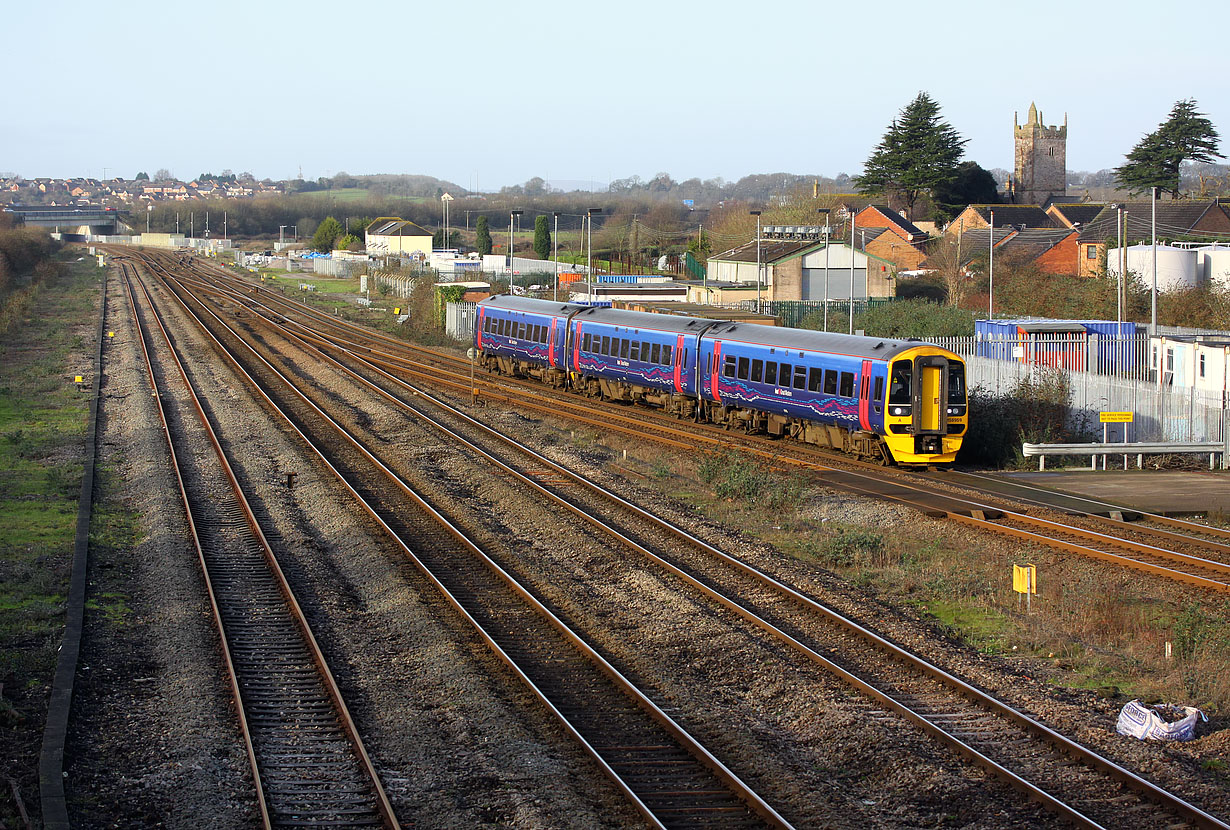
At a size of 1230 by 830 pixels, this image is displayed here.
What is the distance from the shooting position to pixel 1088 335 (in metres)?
34.8

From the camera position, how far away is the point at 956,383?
2356 cm

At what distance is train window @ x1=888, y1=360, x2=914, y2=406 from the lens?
909 inches

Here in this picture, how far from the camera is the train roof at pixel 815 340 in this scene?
77.8 feet

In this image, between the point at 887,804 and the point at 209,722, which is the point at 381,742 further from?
the point at 887,804

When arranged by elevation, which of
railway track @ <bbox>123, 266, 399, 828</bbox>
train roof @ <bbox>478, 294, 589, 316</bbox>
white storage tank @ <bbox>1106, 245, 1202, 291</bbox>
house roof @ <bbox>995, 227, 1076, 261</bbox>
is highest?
house roof @ <bbox>995, 227, 1076, 261</bbox>

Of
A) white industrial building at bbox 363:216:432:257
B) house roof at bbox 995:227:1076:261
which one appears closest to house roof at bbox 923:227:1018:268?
house roof at bbox 995:227:1076:261

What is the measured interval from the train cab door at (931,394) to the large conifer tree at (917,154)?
7584cm

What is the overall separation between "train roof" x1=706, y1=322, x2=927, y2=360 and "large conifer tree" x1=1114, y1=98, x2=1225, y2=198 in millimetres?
68224

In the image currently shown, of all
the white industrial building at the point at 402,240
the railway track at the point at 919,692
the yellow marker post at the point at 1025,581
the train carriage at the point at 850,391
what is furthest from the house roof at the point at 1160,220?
the white industrial building at the point at 402,240

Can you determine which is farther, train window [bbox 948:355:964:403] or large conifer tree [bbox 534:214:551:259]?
large conifer tree [bbox 534:214:551:259]

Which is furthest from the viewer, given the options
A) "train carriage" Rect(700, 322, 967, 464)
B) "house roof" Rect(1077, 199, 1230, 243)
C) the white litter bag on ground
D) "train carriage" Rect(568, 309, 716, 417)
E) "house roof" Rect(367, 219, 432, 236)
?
"house roof" Rect(367, 219, 432, 236)

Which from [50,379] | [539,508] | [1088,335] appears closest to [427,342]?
[50,379]

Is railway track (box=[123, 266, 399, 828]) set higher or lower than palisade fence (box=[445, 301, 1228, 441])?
lower

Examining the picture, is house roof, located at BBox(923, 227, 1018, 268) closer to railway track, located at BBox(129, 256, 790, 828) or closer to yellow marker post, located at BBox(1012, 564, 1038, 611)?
railway track, located at BBox(129, 256, 790, 828)
